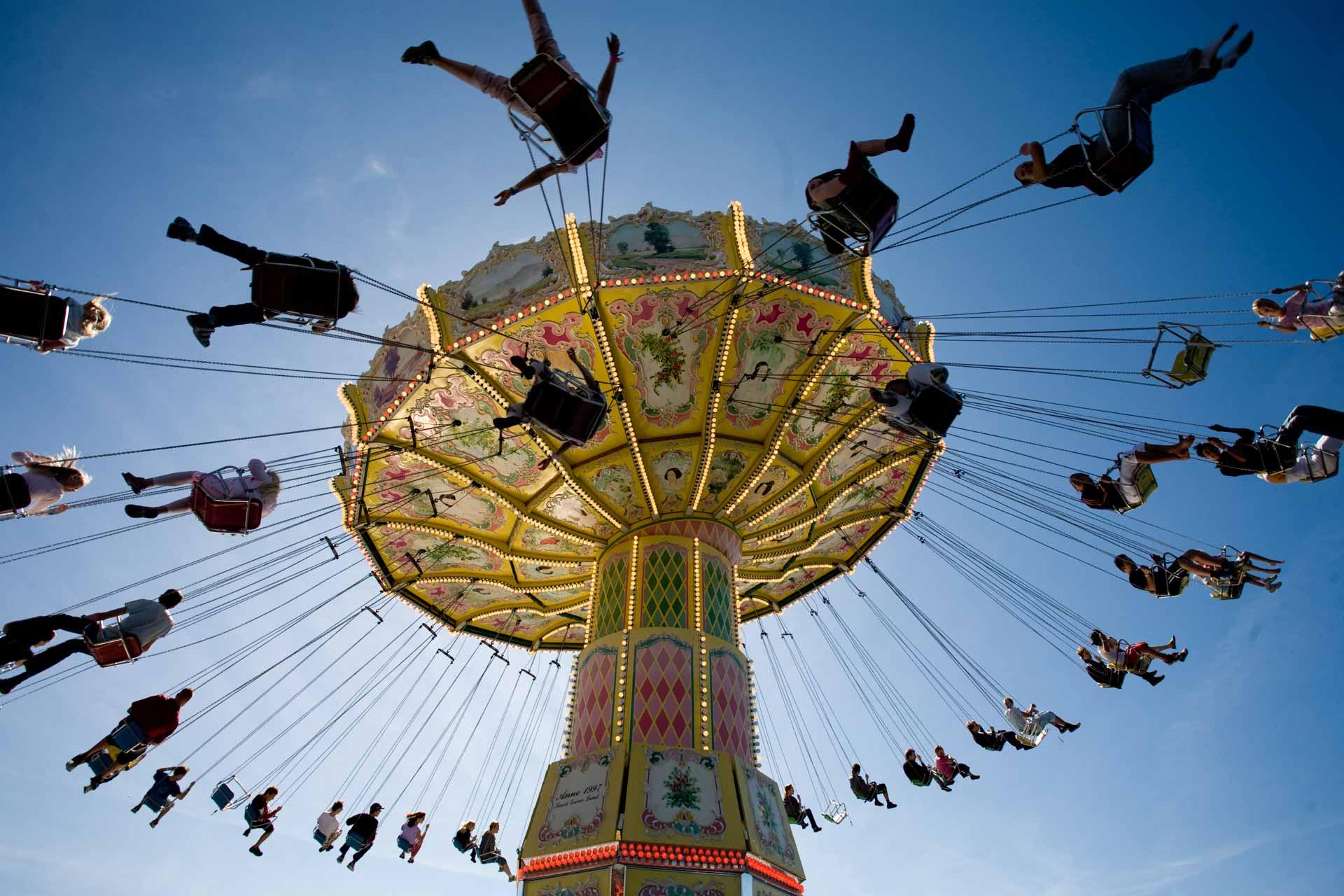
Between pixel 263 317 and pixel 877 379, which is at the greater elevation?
pixel 877 379

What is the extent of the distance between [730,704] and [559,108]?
6.67 metres

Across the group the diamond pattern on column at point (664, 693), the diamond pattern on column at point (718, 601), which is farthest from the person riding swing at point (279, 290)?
the diamond pattern on column at point (718, 601)

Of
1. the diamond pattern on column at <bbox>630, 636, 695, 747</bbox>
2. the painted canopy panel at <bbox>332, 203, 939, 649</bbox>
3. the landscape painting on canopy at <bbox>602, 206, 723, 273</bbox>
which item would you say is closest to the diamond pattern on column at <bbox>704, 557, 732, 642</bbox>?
the diamond pattern on column at <bbox>630, 636, 695, 747</bbox>

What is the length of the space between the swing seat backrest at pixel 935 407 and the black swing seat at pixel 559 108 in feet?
13.0

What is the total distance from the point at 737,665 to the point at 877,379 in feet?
13.0

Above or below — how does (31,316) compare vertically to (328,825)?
above

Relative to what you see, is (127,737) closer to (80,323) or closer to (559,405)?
(80,323)

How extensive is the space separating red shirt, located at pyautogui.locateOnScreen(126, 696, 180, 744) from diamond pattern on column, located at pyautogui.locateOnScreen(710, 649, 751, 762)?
5497mm

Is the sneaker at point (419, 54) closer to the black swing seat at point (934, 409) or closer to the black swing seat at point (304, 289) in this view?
the black swing seat at point (304, 289)

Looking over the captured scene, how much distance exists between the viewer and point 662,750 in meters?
8.45

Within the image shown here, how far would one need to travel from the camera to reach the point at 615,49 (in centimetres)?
589

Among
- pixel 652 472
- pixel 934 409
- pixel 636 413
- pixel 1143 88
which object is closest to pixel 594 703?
pixel 652 472

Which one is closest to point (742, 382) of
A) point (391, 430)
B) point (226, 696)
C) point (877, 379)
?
point (877, 379)

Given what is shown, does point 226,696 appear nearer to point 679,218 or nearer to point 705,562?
point 705,562
